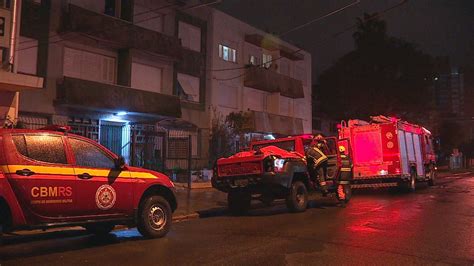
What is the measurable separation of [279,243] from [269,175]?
13.0ft

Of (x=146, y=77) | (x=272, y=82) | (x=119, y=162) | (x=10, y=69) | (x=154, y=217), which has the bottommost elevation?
(x=154, y=217)

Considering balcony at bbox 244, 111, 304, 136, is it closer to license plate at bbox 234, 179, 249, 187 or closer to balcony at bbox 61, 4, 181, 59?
balcony at bbox 61, 4, 181, 59

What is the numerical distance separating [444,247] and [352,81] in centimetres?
3652

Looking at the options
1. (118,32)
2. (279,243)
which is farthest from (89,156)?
(118,32)

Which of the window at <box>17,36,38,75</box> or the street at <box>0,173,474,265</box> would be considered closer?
the street at <box>0,173,474,265</box>

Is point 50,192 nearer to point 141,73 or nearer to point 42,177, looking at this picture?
point 42,177

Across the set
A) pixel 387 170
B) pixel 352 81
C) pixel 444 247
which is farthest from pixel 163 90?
pixel 352 81

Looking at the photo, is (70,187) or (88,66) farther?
(88,66)

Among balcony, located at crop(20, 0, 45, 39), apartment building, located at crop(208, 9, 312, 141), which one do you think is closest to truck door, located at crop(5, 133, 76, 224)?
balcony, located at crop(20, 0, 45, 39)

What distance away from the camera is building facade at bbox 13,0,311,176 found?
2055cm

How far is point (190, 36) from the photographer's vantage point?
1117 inches

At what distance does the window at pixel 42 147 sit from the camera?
7559 mm

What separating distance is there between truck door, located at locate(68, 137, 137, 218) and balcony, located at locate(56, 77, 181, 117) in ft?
41.8

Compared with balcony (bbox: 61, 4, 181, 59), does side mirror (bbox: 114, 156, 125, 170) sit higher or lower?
lower
